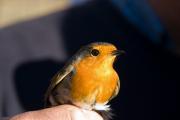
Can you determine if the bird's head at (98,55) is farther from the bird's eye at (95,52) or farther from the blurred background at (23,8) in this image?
the blurred background at (23,8)

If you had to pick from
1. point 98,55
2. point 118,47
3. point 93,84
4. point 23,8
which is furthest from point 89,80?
point 23,8

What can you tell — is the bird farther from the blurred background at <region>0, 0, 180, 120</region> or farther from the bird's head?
the blurred background at <region>0, 0, 180, 120</region>

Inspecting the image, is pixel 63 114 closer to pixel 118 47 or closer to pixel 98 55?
pixel 98 55

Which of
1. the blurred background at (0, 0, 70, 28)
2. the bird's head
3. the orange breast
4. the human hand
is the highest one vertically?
the blurred background at (0, 0, 70, 28)

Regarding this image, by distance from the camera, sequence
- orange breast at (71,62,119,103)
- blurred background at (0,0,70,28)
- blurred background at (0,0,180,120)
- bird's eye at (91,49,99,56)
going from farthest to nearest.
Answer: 1. blurred background at (0,0,70,28)
2. blurred background at (0,0,180,120)
3. bird's eye at (91,49,99,56)
4. orange breast at (71,62,119,103)

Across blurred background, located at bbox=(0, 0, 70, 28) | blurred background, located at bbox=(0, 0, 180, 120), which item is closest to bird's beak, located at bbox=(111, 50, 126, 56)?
blurred background, located at bbox=(0, 0, 180, 120)

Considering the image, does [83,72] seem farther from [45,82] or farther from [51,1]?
[51,1]

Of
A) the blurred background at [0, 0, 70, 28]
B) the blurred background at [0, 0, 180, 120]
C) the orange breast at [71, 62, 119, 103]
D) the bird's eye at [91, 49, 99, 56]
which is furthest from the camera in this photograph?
the blurred background at [0, 0, 70, 28]
